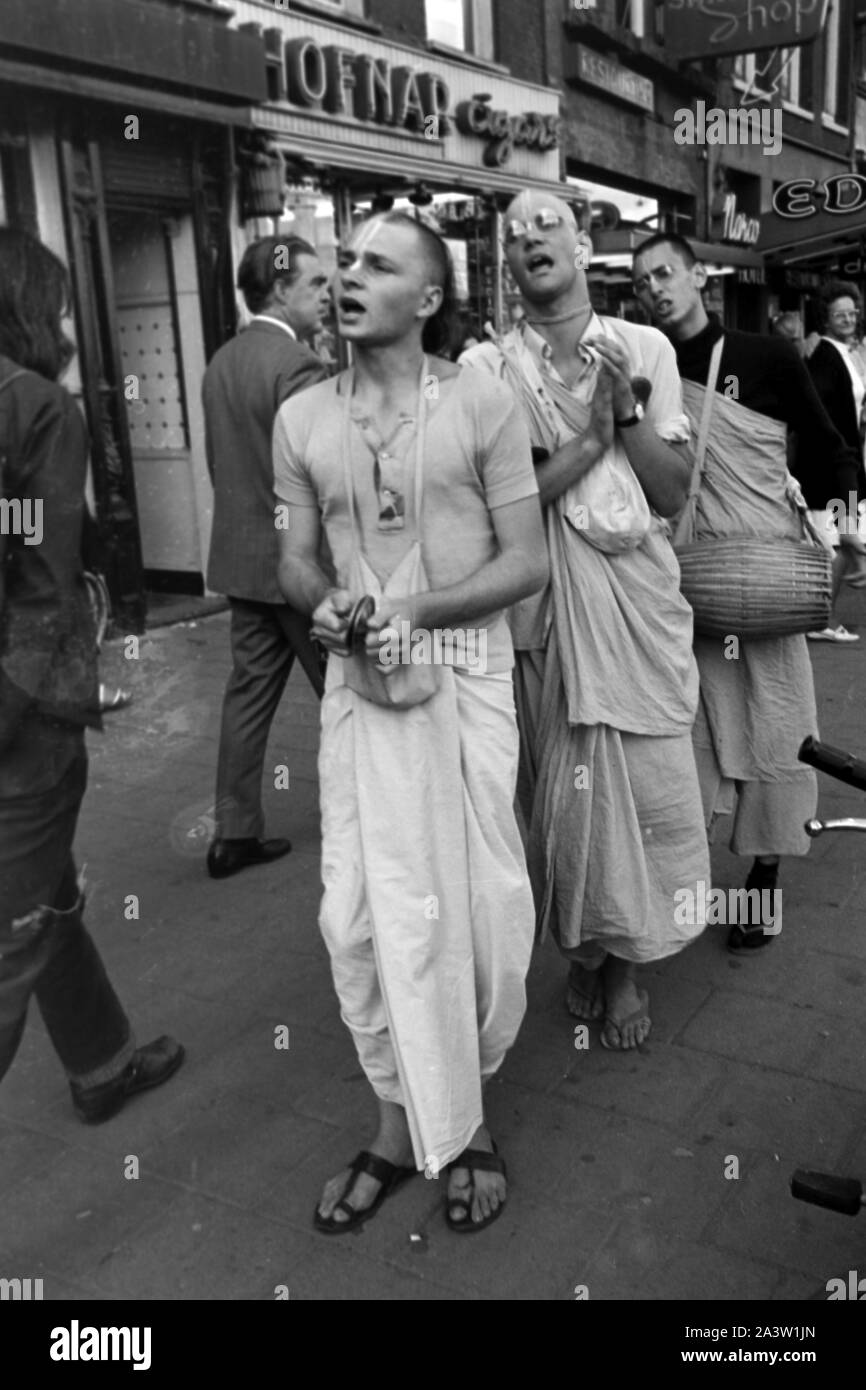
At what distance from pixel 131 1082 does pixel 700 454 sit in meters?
2.15

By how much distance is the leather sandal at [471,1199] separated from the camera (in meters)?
2.56

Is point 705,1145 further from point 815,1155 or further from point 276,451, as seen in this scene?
point 276,451

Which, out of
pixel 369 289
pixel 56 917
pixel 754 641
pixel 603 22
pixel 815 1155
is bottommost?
pixel 815 1155

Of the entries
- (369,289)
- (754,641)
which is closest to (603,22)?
(754,641)

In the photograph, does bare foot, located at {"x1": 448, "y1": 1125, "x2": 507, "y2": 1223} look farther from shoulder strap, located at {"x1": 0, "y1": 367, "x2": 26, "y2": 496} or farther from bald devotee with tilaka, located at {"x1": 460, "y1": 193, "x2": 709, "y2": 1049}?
shoulder strap, located at {"x1": 0, "y1": 367, "x2": 26, "y2": 496}

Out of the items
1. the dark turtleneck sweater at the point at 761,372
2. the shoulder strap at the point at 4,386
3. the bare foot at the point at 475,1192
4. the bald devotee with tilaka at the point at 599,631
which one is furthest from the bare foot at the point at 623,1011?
the shoulder strap at the point at 4,386

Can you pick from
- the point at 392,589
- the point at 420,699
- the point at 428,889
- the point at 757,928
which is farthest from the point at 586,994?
the point at 392,589

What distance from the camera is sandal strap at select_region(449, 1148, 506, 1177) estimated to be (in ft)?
8.73

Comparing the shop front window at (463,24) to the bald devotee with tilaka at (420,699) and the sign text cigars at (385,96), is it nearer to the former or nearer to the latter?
the sign text cigars at (385,96)

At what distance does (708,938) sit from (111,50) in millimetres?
5972

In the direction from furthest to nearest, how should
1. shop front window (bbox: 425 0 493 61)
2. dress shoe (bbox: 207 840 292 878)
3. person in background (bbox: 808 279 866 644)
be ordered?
shop front window (bbox: 425 0 493 61) → person in background (bbox: 808 279 866 644) → dress shoe (bbox: 207 840 292 878)

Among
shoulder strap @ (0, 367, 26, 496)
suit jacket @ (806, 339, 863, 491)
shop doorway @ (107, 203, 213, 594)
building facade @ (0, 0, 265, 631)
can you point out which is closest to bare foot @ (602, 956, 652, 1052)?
shoulder strap @ (0, 367, 26, 496)

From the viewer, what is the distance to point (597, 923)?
3146 mm

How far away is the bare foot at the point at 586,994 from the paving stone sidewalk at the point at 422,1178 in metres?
0.05
